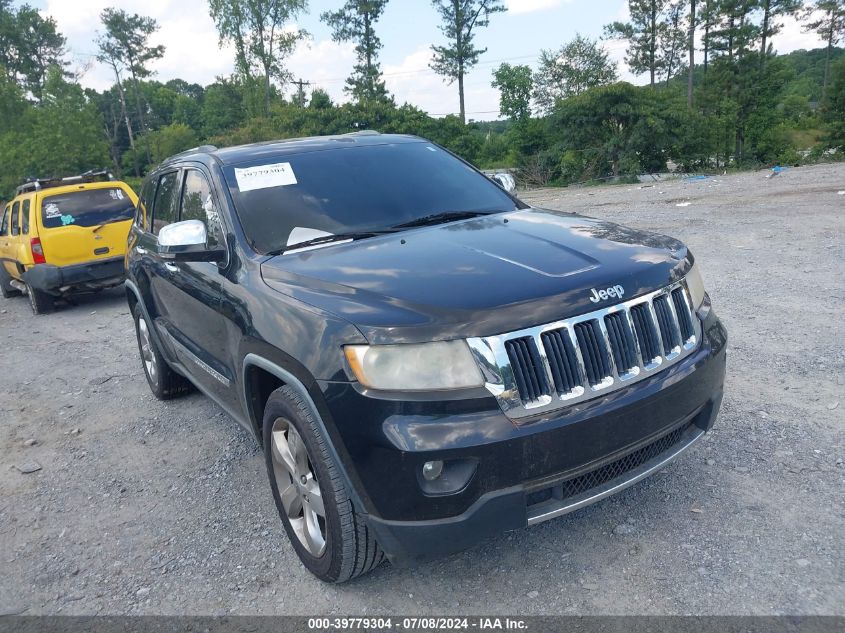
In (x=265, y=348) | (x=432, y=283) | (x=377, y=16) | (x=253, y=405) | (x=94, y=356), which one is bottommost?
(x=94, y=356)

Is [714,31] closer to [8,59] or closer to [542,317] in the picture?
[542,317]

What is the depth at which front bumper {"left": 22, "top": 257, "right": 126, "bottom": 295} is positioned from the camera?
9320mm

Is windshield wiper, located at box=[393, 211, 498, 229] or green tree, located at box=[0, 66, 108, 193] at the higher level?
green tree, located at box=[0, 66, 108, 193]

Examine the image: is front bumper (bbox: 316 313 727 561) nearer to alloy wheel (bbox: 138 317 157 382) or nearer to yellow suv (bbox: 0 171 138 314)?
alloy wheel (bbox: 138 317 157 382)

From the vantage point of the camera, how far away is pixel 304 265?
117 inches

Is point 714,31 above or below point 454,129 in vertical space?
above

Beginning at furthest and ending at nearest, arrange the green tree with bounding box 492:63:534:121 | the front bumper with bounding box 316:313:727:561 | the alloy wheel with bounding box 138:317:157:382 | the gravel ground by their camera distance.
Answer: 1. the green tree with bounding box 492:63:534:121
2. the alloy wheel with bounding box 138:317:157:382
3. the gravel ground
4. the front bumper with bounding box 316:313:727:561

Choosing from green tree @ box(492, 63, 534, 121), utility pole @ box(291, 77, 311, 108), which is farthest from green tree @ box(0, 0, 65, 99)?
green tree @ box(492, 63, 534, 121)

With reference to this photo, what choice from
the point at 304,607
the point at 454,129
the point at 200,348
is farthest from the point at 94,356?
the point at 454,129

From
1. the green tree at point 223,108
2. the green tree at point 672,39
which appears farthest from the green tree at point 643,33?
the green tree at point 223,108

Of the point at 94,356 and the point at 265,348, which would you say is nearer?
the point at 265,348

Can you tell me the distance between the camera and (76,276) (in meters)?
9.37

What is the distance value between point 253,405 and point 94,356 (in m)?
4.75

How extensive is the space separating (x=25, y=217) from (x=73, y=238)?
3.80ft
